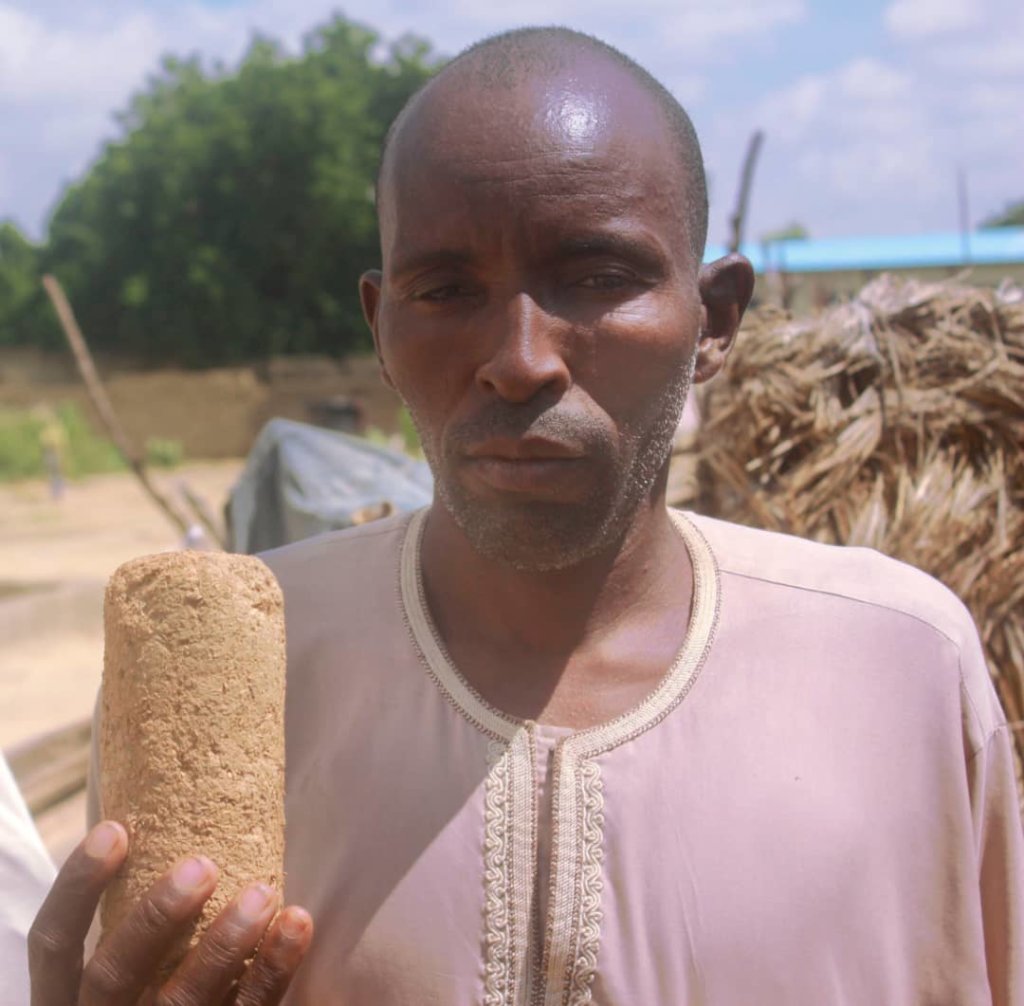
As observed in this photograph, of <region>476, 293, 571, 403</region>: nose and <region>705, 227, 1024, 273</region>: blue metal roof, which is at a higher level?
<region>476, 293, 571, 403</region>: nose

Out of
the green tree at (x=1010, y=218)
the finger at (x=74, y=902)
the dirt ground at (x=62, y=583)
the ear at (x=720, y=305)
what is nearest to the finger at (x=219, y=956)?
the finger at (x=74, y=902)

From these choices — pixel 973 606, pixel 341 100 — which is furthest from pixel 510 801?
pixel 341 100

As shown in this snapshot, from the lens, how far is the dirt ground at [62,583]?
630 centimetres

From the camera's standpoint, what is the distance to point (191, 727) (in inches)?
45.1

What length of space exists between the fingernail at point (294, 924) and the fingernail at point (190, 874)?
0.08 m

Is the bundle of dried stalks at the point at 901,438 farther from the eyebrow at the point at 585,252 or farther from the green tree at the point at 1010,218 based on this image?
the green tree at the point at 1010,218

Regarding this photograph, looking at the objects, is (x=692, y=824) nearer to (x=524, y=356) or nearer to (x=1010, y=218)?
(x=524, y=356)

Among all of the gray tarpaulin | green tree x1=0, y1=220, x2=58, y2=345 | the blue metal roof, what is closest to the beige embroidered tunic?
the gray tarpaulin

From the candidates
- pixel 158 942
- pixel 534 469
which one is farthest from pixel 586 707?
pixel 158 942

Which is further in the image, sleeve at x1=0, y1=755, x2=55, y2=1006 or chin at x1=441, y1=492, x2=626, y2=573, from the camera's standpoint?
sleeve at x1=0, y1=755, x2=55, y2=1006

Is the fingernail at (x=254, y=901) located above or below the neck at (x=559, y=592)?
below

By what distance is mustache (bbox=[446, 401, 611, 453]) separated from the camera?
120 cm

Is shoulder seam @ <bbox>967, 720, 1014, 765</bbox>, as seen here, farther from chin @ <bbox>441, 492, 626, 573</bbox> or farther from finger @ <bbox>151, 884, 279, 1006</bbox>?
finger @ <bbox>151, 884, 279, 1006</bbox>

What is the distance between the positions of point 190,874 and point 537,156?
29.6 inches
